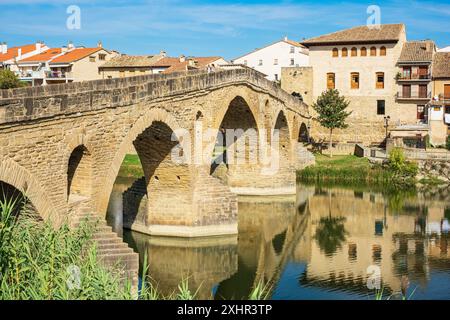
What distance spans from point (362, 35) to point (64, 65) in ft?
74.5

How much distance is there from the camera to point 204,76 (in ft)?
69.4

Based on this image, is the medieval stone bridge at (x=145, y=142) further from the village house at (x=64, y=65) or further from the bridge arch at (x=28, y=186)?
the village house at (x=64, y=65)

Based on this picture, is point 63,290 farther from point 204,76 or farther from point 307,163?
point 307,163

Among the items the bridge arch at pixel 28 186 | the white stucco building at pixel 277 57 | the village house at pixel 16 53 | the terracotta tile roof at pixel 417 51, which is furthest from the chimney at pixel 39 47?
the bridge arch at pixel 28 186

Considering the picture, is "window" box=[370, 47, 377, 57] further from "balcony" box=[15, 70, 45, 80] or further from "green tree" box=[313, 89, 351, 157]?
"balcony" box=[15, 70, 45, 80]

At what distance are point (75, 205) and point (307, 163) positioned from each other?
23.2 m

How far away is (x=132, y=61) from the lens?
50.4m

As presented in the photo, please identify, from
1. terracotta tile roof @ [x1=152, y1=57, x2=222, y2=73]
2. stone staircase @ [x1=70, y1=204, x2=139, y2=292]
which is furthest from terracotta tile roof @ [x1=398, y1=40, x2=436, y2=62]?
stone staircase @ [x1=70, y1=204, x2=139, y2=292]

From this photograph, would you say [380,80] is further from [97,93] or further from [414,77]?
[97,93]

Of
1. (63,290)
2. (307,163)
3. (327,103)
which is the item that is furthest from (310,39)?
(63,290)

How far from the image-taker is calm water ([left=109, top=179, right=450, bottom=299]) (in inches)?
655

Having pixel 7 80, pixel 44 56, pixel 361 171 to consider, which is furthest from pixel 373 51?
pixel 44 56

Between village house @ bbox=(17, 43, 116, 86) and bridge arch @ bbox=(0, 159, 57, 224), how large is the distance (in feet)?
112

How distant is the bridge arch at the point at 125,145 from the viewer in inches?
598
